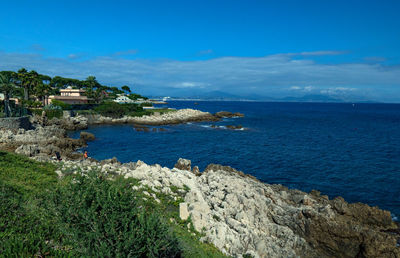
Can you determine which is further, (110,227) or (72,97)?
(72,97)

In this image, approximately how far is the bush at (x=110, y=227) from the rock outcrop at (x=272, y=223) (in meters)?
6.30

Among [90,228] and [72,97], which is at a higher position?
[72,97]

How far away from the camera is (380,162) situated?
134 feet

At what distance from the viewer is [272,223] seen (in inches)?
685

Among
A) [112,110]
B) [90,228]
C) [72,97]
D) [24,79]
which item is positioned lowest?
[90,228]

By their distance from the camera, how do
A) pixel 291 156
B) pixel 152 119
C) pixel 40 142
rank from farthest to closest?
pixel 152 119 < pixel 291 156 < pixel 40 142

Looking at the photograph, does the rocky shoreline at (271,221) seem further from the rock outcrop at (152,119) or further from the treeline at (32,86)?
the rock outcrop at (152,119)

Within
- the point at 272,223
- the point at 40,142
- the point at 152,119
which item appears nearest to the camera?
the point at 272,223

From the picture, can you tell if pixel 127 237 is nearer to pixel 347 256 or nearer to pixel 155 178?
pixel 155 178

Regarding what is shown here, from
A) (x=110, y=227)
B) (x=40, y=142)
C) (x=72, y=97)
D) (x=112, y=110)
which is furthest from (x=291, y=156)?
(x=72, y=97)

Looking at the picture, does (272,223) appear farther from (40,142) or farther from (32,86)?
(32,86)

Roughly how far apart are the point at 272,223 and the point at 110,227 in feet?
42.4

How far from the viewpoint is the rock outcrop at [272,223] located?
14320mm

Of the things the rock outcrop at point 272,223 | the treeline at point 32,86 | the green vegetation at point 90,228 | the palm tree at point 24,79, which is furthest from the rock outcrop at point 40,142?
the palm tree at point 24,79
